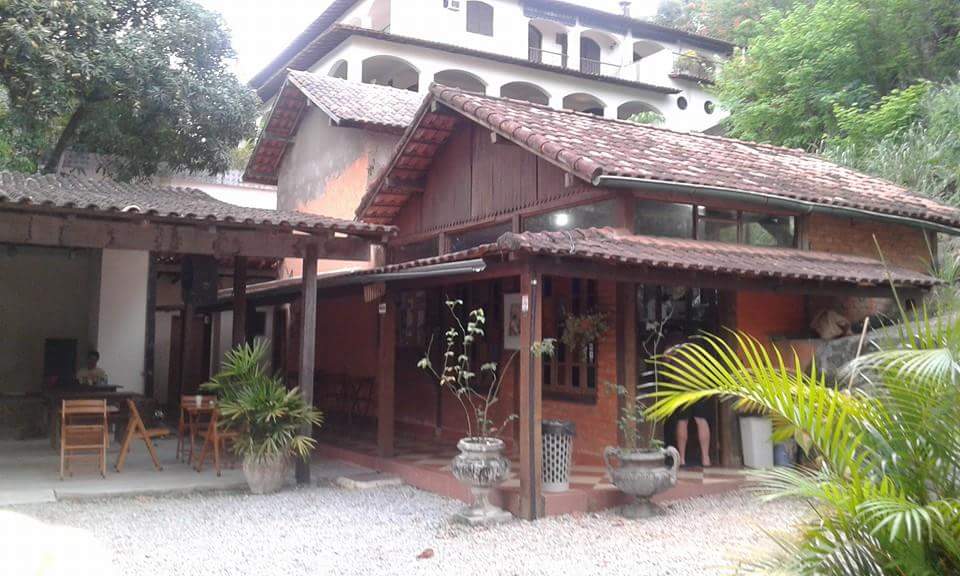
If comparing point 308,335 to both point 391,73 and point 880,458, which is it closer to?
point 880,458

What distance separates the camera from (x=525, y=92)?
32156 mm

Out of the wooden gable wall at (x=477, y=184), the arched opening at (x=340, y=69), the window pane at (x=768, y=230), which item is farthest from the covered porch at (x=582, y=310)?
the arched opening at (x=340, y=69)

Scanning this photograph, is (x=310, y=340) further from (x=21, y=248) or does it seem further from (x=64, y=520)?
(x=21, y=248)

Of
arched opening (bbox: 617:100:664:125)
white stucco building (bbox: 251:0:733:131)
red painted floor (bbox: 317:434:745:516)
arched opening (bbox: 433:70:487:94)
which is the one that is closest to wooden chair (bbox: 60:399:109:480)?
red painted floor (bbox: 317:434:745:516)

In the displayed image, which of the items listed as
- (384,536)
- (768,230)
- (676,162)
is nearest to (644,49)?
(768,230)

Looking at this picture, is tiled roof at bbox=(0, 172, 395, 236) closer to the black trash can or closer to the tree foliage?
the black trash can

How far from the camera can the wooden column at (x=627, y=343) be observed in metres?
8.80

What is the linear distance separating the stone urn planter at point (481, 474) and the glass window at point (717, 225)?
408 centimetres

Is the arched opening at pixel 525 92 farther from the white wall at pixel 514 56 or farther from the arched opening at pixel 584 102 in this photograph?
the arched opening at pixel 584 102

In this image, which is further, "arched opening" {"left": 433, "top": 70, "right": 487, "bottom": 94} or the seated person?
"arched opening" {"left": 433, "top": 70, "right": 487, "bottom": 94}

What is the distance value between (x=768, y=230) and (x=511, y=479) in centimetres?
470

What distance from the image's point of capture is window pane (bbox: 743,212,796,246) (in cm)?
990

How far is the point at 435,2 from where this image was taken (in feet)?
101

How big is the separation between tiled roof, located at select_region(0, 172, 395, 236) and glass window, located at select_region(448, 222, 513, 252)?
229cm
